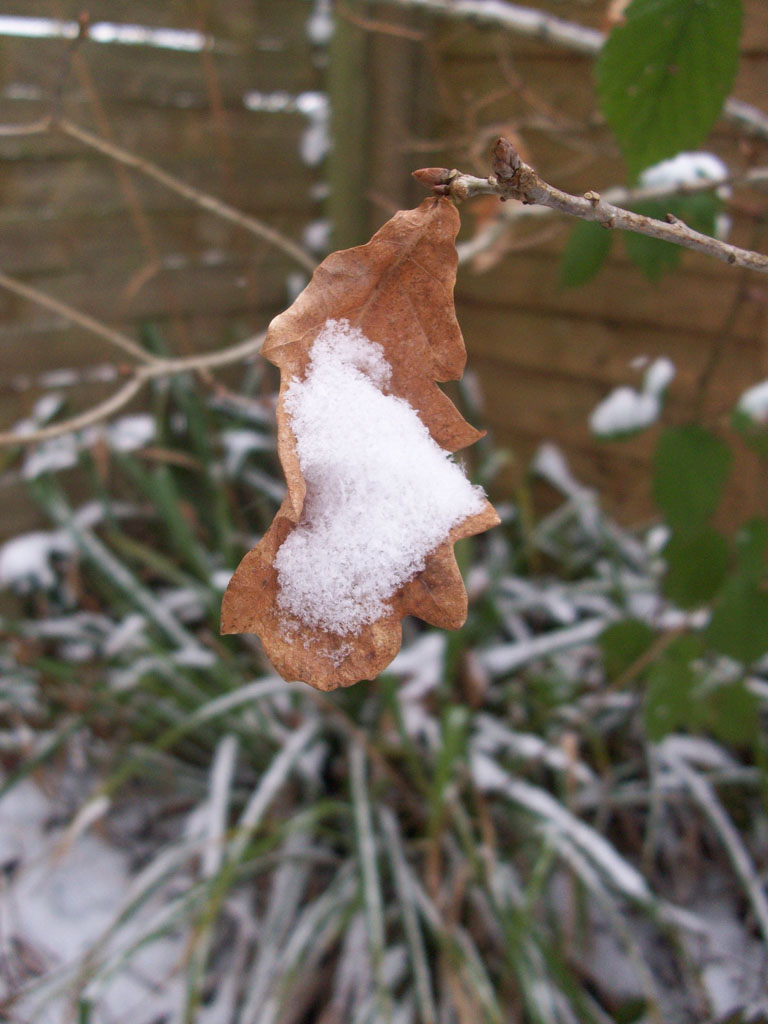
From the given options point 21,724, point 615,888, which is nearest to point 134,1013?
point 21,724

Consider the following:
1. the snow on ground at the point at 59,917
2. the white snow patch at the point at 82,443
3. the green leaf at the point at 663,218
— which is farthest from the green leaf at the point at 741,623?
the white snow patch at the point at 82,443

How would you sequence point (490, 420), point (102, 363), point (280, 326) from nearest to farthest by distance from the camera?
point (280, 326)
point (102, 363)
point (490, 420)

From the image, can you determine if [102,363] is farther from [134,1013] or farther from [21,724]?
[134,1013]

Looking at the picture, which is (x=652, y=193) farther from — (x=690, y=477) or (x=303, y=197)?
(x=303, y=197)

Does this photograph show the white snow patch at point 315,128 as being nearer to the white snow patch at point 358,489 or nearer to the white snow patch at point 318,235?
the white snow patch at point 318,235

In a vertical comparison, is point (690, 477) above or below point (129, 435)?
above

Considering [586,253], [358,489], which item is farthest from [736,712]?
[358,489]

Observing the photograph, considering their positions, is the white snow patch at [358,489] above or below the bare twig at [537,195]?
below
